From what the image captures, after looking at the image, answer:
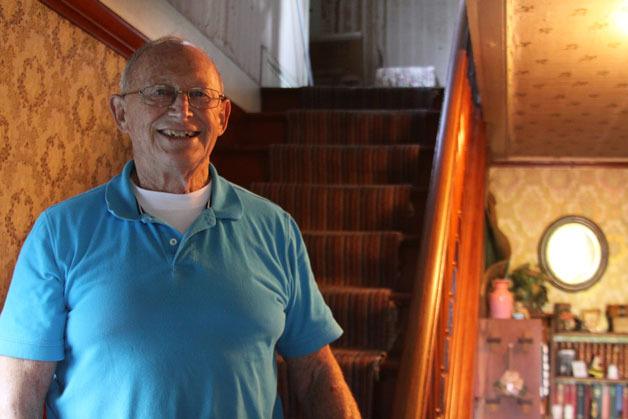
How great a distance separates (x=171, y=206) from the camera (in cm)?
138

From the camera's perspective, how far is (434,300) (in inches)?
97.8

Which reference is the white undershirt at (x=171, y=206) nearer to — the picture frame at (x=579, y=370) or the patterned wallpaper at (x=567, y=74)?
the patterned wallpaper at (x=567, y=74)

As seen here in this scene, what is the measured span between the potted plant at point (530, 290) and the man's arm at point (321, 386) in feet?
15.5

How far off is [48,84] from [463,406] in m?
2.30

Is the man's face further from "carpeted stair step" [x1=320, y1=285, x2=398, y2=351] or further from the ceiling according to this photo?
the ceiling

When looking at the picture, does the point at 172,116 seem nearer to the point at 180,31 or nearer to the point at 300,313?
the point at 300,313

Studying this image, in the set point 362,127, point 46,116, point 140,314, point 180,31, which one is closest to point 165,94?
point 140,314

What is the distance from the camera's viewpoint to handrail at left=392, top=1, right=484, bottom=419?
2.25 m

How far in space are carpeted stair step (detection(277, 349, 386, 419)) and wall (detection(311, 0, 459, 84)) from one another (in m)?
5.30

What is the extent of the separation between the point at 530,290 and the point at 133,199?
5043mm

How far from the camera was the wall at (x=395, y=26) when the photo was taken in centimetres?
795

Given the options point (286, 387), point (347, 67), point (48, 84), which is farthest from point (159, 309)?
point (347, 67)

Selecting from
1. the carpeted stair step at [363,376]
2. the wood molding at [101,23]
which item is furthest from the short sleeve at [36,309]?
the carpeted stair step at [363,376]

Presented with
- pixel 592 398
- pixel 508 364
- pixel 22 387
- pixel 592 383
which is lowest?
pixel 592 398
